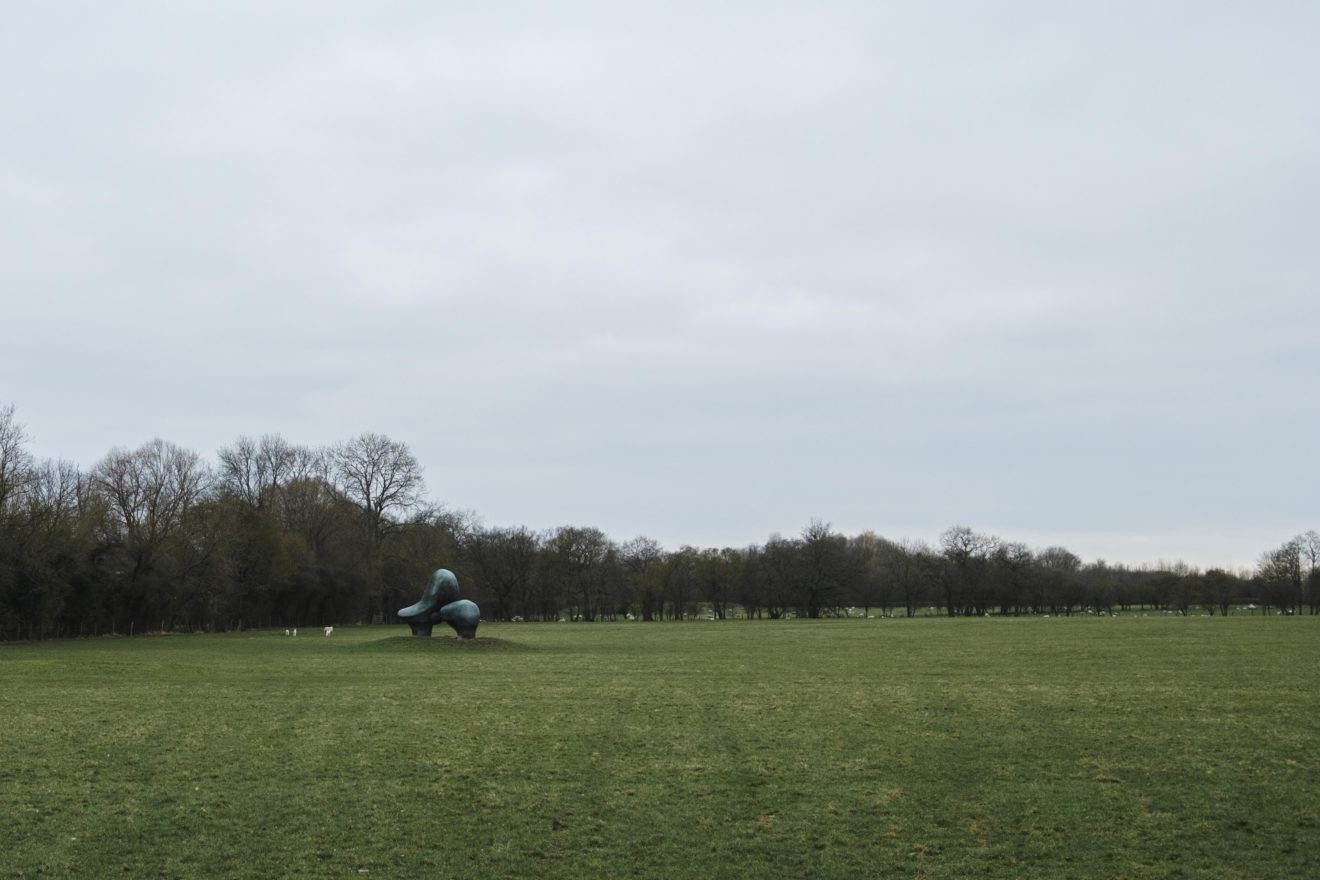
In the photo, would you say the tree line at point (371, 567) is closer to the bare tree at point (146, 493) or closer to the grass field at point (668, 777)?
the bare tree at point (146, 493)

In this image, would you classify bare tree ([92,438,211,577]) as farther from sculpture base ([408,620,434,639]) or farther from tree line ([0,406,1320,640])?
sculpture base ([408,620,434,639])

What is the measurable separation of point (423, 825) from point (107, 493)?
7453 cm

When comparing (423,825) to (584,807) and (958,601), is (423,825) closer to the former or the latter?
(584,807)

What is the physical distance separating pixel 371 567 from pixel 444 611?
4705 centimetres

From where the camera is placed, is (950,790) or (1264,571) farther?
(1264,571)

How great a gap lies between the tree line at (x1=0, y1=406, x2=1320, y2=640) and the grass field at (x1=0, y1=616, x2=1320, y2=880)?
38.5 m

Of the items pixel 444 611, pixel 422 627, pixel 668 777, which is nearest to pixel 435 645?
pixel 444 611

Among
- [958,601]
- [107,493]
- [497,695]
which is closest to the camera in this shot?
[497,695]

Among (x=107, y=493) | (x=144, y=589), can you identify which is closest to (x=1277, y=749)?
(x=144, y=589)

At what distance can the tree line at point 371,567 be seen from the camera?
65.5m

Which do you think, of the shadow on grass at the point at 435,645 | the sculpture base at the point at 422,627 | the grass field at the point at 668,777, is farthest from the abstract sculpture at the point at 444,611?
the grass field at the point at 668,777

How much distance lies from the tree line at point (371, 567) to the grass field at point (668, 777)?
38521 mm

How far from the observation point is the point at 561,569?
124 metres

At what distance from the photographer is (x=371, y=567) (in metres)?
92.9
